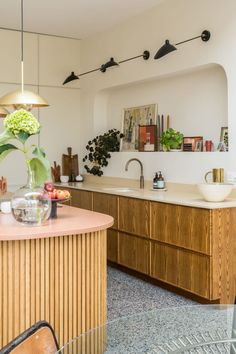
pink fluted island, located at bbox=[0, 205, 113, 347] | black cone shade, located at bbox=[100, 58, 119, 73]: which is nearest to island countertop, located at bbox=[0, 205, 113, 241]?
pink fluted island, located at bbox=[0, 205, 113, 347]

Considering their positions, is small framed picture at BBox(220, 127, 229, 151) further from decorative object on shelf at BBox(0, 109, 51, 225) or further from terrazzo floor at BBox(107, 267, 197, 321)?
decorative object on shelf at BBox(0, 109, 51, 225)

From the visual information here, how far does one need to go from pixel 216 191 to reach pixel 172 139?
1.30 meters

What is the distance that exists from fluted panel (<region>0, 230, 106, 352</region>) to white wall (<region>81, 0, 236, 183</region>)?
2091mm

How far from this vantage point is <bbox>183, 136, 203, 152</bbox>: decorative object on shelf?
5242 mm

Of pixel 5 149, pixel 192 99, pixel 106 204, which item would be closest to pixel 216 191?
pixel 192 99

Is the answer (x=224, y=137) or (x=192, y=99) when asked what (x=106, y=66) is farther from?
(x=224, y=137)

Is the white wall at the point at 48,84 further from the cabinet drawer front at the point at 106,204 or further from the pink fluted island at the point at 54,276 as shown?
the pink fluted island at the point at 54,276

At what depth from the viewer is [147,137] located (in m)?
6.04

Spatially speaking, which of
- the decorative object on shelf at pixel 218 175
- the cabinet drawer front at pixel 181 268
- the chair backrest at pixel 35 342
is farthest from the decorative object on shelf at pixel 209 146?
the chair backrest at pixel 35 342

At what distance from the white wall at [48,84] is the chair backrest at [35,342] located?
17.5ft

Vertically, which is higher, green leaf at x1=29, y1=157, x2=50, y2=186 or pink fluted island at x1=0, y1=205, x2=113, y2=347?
green leaf at x1=29, y1=157, x2=50, y2=186

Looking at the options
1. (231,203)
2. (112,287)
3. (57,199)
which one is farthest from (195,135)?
(57,199)

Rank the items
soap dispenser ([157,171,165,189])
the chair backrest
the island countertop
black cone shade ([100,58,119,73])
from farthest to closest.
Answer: black cone shade ([100,58,119,73])
soap dispenser ([157,171,165,189])
the island countertop
the chair backrest

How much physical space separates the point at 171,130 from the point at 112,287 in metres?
1.91
